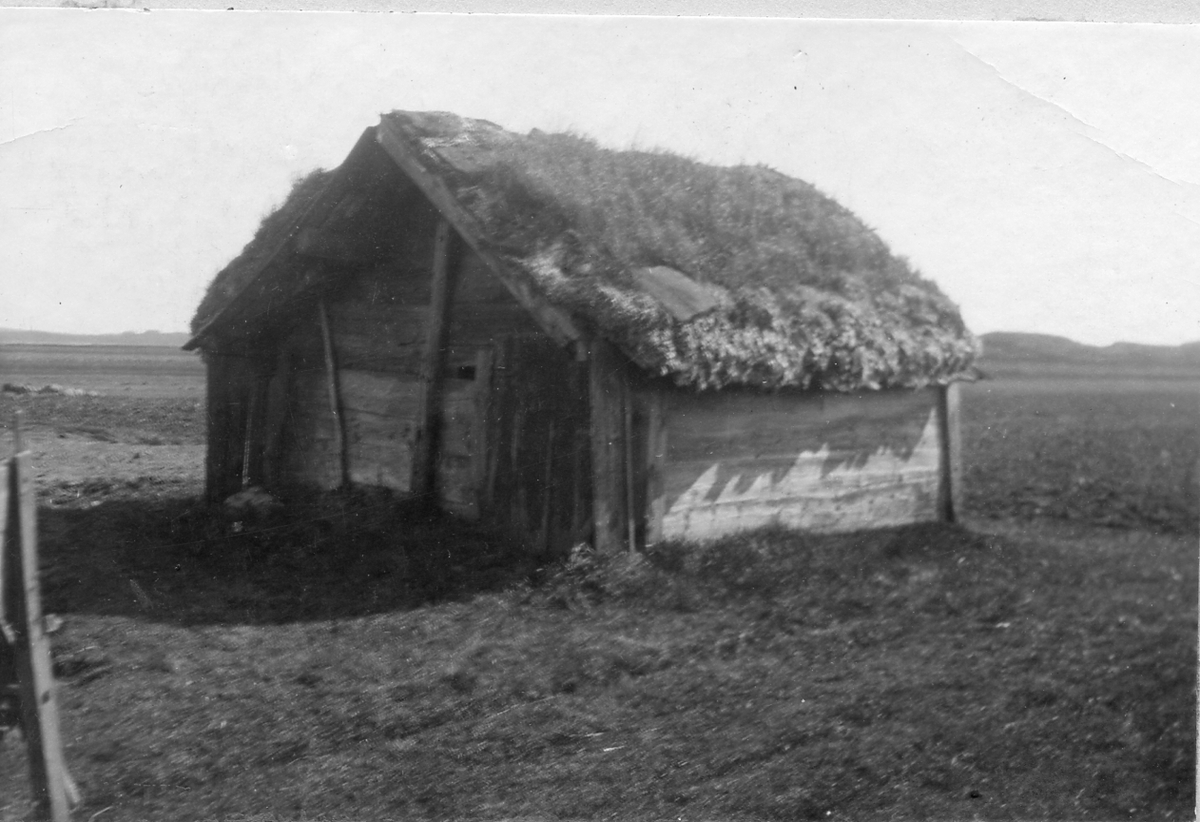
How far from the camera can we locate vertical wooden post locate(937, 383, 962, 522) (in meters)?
4.77

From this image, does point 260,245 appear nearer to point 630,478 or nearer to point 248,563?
point 248,563

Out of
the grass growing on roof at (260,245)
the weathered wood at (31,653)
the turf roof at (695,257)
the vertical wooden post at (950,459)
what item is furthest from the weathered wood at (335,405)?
the vertical wooden post at (950,459)

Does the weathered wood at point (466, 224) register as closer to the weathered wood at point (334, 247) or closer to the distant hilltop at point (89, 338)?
the weathered wood at point (334, 247)

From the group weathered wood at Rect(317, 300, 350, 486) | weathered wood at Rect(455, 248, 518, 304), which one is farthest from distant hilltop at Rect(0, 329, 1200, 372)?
weathered wood at Rect(317, 300, 350, 486)

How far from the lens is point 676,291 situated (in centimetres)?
532

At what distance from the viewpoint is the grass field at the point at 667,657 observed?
12.8ft

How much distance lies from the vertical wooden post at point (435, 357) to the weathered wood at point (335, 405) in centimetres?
101

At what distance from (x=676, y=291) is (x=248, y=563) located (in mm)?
2691

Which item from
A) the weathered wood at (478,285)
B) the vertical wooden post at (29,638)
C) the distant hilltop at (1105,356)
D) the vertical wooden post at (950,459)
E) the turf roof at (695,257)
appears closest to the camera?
the vertical wooden post at (29,638)

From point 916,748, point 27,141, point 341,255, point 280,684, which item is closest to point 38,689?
point 280,684

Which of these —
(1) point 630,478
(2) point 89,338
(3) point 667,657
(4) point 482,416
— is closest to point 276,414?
(4) point 482,416

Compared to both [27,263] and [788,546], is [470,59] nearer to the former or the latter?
[27,263]

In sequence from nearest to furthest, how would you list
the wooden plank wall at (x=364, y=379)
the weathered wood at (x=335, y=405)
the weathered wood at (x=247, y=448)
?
the weathered wood at (x=247, y=448)
the wooden plank wall at (x=364, y=379)
the weathered wood at (x=335, y=405)

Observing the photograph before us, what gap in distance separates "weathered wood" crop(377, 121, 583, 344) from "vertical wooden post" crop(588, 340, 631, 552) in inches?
11.5
